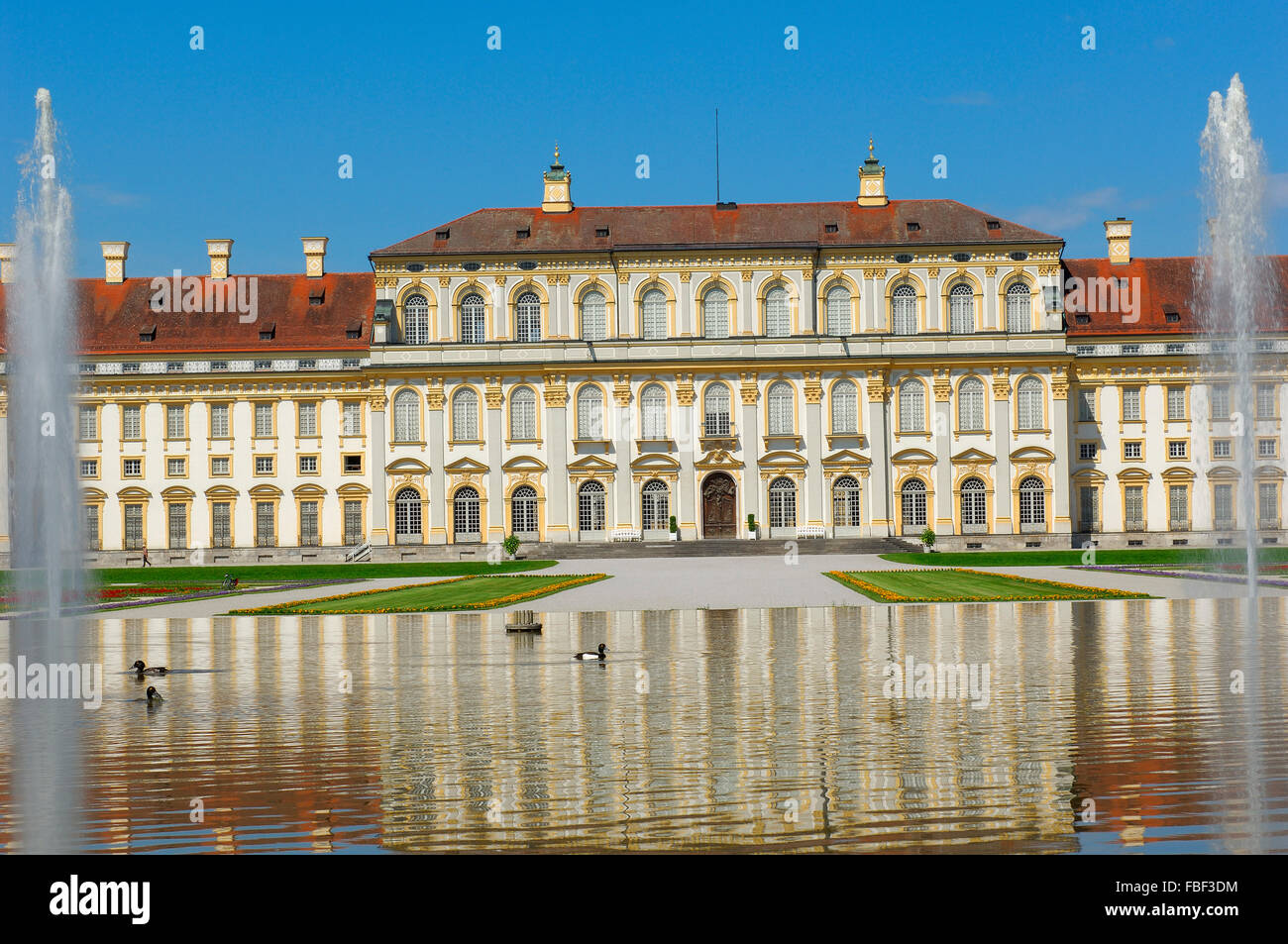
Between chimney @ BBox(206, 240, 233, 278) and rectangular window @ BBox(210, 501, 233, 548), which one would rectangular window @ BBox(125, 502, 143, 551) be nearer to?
rectangular window @ BBox(210, 501, 233, 548)

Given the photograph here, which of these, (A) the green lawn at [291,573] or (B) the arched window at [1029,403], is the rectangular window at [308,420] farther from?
(B) the arched window at [1029,403]

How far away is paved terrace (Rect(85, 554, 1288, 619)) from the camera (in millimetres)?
29750

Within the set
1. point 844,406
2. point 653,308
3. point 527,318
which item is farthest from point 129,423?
point 844,406

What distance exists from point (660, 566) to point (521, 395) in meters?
20.7

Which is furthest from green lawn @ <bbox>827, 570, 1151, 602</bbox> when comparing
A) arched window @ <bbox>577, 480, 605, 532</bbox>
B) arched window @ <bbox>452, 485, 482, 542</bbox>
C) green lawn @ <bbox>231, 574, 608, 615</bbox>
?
arched window @ <bbox>452, 485, 482, 542</bbox>

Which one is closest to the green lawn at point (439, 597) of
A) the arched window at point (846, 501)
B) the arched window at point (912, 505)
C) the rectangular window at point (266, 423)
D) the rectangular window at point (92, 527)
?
the arched window at point (846, 501)

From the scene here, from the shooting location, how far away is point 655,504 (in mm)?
66750

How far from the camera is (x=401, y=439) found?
221 ft

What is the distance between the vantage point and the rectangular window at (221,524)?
2692 inches

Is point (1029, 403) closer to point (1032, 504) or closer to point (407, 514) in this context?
point (1032, 504)

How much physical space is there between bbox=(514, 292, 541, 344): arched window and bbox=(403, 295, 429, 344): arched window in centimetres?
481
